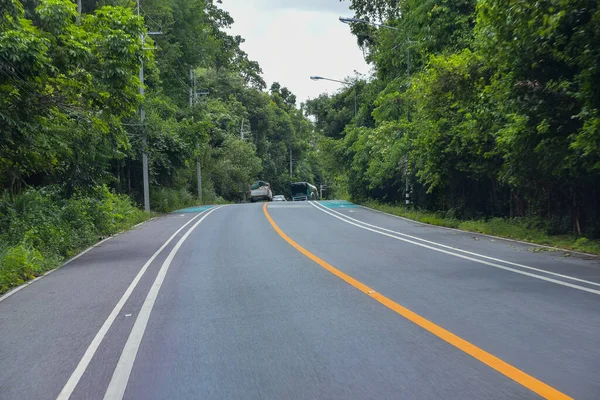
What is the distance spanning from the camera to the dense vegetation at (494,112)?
38.5 feet

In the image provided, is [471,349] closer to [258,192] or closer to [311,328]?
[311,328]

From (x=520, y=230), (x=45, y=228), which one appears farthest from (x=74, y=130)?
(x=520, y=230)

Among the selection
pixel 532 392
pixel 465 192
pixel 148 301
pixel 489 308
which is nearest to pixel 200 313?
pixel 148 301

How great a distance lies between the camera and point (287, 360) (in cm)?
586

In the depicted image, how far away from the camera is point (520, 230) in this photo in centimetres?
1805

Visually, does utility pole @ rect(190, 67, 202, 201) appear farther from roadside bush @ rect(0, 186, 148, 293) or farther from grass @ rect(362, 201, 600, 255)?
grass @ rect(362, 201, 600, 255)

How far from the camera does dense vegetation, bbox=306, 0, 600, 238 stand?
38.5ft

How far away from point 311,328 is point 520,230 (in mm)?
12662

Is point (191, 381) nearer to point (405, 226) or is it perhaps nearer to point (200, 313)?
point (200, 313)

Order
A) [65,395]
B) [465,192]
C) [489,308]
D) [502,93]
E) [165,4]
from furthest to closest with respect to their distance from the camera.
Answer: [165,4] → [465,192] → [502,93] → [489,308] → [65,395]

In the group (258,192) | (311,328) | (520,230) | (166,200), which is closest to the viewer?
(311,328)

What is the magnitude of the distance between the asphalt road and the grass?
1939mm

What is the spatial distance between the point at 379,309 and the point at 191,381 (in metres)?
3.25

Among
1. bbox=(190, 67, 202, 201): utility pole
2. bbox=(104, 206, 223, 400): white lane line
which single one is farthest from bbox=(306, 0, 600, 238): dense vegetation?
bbox=(190, 67, 202, 201): utility pole
